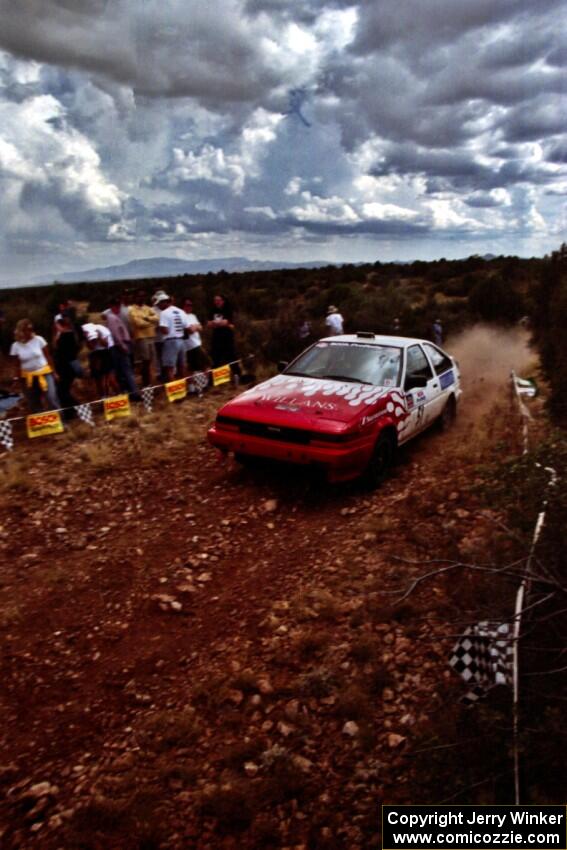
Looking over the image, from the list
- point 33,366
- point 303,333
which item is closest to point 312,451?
point 33,366

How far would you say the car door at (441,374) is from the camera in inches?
306

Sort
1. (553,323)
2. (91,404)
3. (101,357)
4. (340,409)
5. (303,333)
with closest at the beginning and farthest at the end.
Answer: (340,409) → (553,323) → (91,404) → (101,357) → (303,333)

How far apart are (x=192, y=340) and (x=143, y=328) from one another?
4.53ft

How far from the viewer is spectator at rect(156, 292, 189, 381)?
9930mm

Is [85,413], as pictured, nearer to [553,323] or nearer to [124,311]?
[124,311]

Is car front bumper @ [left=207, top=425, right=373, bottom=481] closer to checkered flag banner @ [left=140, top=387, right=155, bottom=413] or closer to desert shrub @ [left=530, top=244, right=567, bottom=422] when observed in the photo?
desert shrub @ [left=530, top=244, right=567, bottom=422]

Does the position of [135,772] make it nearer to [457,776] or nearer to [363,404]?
[457,776]

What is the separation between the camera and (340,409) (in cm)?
590

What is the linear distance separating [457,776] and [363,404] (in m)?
3.80

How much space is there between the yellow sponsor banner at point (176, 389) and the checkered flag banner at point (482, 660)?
7.10 meters

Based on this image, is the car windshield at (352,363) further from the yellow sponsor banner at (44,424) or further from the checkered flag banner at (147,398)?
the yellow sponsor banner at (44,424)

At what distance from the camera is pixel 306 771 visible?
3070 mm

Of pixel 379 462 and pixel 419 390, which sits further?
pixel 419 390

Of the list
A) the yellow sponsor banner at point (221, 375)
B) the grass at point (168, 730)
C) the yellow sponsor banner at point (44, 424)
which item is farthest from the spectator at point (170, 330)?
the grass at point (168, 730)
